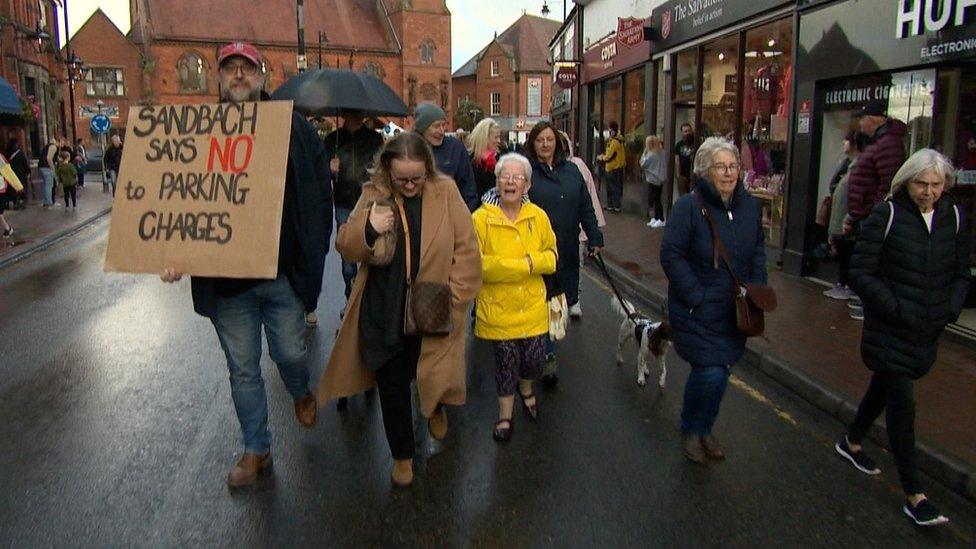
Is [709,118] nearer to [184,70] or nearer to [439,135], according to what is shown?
[439,135]

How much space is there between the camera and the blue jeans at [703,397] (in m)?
4.13

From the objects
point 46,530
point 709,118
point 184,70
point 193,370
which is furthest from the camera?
point 184,70

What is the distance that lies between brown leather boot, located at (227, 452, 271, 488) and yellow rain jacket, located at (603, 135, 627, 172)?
14442 mm

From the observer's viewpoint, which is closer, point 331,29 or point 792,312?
point 792,312

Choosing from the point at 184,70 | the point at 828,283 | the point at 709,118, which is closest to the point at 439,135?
the point at 828,283

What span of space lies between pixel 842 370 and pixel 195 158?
452 centimetres

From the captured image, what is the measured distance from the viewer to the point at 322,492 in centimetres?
387

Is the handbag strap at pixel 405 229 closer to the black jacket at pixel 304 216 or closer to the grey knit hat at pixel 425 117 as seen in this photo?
the black jacket at pixel 304 216

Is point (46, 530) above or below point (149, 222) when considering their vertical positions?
below

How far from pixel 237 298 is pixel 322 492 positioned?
103 centimetres

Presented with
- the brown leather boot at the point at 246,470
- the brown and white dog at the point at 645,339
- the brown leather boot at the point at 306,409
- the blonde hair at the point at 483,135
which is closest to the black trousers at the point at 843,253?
the brown and white dog at the point at 645,339

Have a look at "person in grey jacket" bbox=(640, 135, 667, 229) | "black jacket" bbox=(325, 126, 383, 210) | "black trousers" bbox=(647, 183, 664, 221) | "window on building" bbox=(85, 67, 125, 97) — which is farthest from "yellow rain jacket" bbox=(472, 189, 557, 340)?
"window on building" bbox=(85, 67, 125, 97)

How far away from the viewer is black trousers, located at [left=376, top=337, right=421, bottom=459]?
3.82m

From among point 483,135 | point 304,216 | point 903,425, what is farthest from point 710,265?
point 483,135
